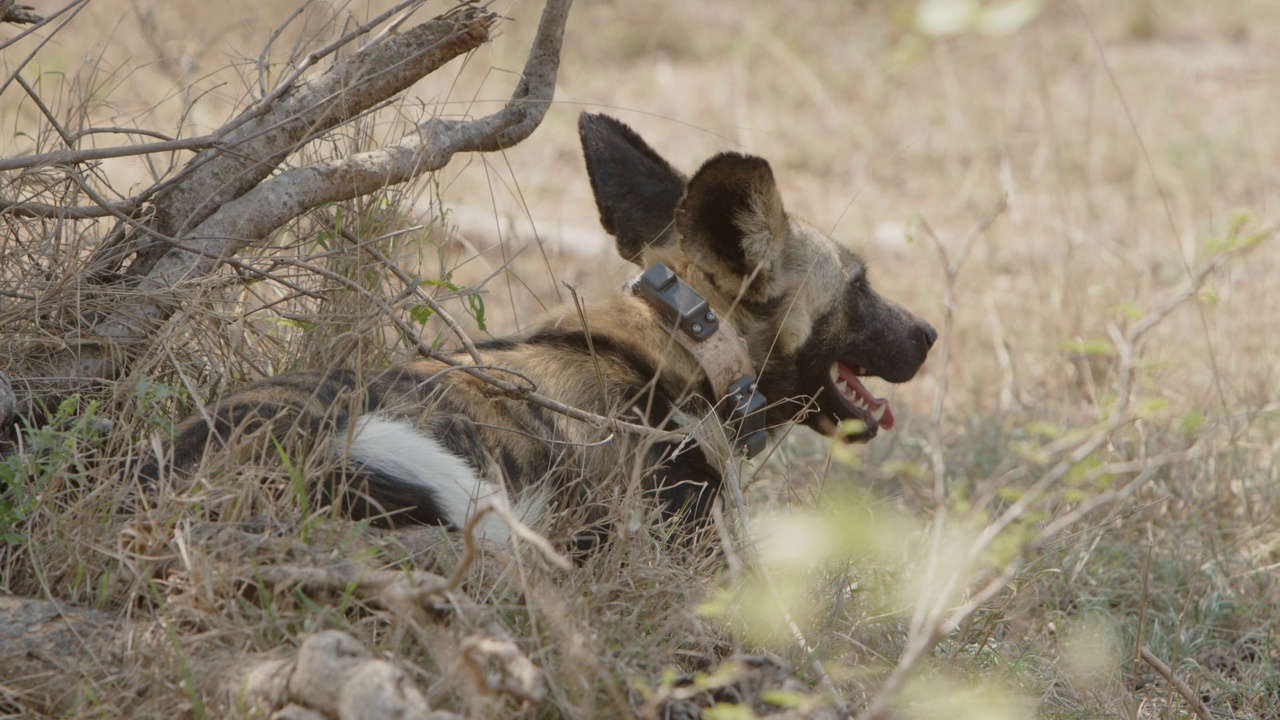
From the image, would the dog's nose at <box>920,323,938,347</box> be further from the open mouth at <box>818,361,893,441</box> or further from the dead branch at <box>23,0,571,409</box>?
the dead branch at <box>23,0,571,409</box>

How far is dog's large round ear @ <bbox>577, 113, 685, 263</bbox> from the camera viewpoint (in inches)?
132

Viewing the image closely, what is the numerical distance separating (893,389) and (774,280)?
136 cm

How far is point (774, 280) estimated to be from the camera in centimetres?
325

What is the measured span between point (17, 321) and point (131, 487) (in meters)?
0.77

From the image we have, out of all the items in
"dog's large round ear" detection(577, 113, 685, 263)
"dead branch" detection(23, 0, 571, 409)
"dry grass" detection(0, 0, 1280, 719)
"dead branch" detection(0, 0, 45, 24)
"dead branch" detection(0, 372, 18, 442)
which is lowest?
"dry grass" detection(0, 0, 1280, 719)

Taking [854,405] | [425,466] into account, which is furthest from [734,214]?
[425,466]

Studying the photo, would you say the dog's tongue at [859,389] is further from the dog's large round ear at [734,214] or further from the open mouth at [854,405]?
the dog's large round ear at [734,214]

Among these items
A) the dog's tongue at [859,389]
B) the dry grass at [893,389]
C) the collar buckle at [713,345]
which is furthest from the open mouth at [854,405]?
the collar buckle at [713,345]

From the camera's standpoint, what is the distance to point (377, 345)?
3.20m

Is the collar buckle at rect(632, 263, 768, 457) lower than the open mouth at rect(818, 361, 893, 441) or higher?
higher

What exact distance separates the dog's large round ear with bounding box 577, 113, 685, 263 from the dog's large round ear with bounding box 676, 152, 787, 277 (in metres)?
0.26

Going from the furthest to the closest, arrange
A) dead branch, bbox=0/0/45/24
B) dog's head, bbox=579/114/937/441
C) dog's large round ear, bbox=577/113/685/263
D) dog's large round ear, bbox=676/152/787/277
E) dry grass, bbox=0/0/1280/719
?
dog's large round ear, bbox=577/113/685/263, dog's head, bbox=579/114/937/441, dog's large round ear, bbox=676/152/787/277, dead branch, bbox=0/0/45/24, dry grass, bbox=0/0/1280/719

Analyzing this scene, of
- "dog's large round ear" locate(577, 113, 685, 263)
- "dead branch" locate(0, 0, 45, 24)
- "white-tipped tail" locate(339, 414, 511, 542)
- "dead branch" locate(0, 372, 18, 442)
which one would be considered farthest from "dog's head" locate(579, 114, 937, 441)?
"dead branch" locate(0, 372, 18, 442)

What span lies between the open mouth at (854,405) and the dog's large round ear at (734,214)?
0.47m
